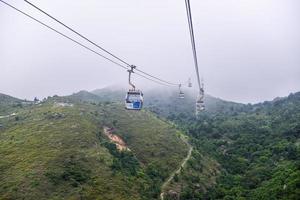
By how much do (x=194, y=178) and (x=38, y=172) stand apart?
46312mm

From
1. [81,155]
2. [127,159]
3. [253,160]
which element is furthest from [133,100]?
[253,160]

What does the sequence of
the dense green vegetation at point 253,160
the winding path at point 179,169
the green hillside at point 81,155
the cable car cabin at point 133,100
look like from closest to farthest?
1. the cable car cabin at point 133,100
2. the green hillside at point 81,155
3. the dense green vegetation at point 253,160
4. the winding path at point 179,169

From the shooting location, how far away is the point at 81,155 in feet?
370

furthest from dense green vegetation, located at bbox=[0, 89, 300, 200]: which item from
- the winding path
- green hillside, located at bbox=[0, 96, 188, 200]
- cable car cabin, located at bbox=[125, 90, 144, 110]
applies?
cable car cabin, located at bbox=[125, 90, 144, 110]

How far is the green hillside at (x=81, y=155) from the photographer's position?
95312 mm

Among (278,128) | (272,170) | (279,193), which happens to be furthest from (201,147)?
(279,193)

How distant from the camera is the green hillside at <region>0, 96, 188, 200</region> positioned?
95.3m

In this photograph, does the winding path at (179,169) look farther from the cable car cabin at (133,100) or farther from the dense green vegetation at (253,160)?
the cable car cabin at (133,100)

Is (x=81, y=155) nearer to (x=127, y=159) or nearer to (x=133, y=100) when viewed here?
(x=127, y=159)

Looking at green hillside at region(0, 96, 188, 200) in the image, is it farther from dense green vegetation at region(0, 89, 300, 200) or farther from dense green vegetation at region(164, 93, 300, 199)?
dense green vegetation at region(164, 93, 300, 199)

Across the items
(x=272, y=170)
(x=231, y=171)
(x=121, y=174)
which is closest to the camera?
(x=121, y=174)

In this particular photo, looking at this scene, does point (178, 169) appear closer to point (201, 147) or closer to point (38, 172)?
point (201, 147)

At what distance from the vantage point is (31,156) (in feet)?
359

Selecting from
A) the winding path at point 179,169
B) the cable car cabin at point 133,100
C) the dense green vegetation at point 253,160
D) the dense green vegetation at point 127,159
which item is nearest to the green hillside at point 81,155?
the dense green vegetation at point 127,159
